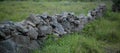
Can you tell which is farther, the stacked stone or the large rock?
the stacked stone

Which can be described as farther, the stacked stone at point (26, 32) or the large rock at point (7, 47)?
the stacked stone at point (26, 32)

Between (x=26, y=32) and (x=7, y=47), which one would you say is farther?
(x=26, y=32)

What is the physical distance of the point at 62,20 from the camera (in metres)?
8.02

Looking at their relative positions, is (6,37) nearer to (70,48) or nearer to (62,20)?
(70,48)

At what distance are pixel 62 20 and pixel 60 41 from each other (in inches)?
64.3

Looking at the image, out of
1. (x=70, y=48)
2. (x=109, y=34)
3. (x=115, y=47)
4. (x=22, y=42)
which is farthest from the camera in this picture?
(x=109, y=34)

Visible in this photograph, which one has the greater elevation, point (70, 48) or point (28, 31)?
point (28, 31)

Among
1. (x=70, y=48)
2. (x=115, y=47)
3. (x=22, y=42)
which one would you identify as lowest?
(x=115, y=47)

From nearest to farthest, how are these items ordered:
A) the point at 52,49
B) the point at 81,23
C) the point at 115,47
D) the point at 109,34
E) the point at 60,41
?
the point at 52,49 → the point at 60,41 → the point at 115,47 → the point at 109,34 → the point at 81,23

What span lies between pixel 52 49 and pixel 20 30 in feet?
3.77

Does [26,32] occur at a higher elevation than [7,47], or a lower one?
higher

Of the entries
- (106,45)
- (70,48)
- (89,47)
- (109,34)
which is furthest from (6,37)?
(109,34)

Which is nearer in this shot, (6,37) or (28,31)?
(6,37)

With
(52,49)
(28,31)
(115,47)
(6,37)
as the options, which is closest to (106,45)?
(115,47)
